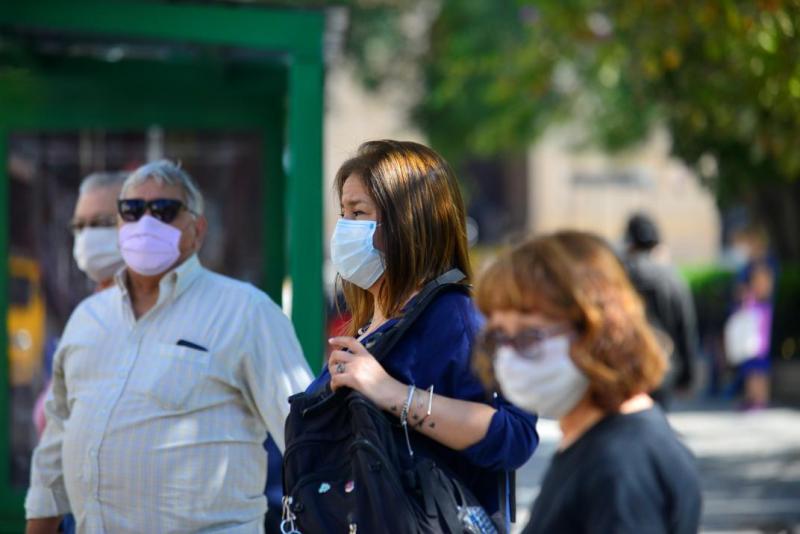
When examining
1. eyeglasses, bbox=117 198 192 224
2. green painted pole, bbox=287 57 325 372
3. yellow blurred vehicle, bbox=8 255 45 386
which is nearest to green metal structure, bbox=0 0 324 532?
green painted pole, bbox=287 57 325 372

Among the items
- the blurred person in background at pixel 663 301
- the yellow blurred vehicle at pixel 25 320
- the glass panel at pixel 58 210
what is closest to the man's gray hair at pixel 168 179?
the glass panel at pixel 58 210

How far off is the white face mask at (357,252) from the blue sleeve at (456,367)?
0.21m

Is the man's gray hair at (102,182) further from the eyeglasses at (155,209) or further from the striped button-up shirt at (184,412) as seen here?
the striped button-up shirt at (184,412)

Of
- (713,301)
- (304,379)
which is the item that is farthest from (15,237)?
(713,301)

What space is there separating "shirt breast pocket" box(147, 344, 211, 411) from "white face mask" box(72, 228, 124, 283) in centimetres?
96

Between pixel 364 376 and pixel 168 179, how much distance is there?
1.34 m

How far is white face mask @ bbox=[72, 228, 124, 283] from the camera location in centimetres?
463

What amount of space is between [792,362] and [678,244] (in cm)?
2301

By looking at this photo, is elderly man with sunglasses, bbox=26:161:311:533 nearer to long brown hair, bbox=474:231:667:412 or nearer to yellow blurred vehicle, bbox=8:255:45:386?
long brown hair, bbox=474:231:667:412

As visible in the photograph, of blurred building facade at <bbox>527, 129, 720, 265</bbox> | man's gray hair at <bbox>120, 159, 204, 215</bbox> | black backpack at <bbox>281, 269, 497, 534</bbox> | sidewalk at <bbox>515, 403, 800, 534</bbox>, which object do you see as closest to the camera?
black backpack at <bbox>281, 269, 497, 534</bbox>

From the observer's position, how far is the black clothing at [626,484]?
229 centimetres

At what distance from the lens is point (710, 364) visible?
16500 millimetres

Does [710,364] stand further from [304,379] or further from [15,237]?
[304,379]

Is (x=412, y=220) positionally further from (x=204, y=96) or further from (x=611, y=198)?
(x=611, y=198)
